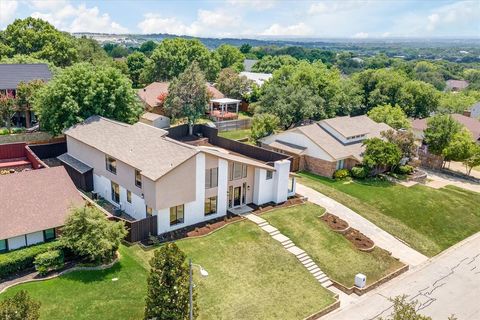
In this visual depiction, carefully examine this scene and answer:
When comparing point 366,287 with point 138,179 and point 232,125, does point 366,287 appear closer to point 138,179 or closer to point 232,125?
point 138,179

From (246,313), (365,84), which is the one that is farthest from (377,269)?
(365,84)

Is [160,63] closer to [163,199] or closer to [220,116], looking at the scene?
Result: [220,116]

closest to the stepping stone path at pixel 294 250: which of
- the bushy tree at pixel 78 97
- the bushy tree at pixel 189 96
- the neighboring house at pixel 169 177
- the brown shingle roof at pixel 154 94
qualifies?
the neighboring house at pixel 169 177

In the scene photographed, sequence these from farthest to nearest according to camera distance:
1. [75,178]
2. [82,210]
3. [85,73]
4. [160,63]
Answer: [160,63] → [85,73] → [75,178] → [82,210]

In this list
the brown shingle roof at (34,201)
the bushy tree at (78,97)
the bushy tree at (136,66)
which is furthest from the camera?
Result: the bushy tree at (136,66)

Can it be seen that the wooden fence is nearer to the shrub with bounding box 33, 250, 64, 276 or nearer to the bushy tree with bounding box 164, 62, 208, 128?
the bushy tree with bounding box 164, 62, 208, 128

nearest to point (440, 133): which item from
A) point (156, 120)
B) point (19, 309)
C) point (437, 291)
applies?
point (437, 291)

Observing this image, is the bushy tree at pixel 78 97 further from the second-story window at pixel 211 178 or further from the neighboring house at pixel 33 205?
the second-story window at pixel 211 178
